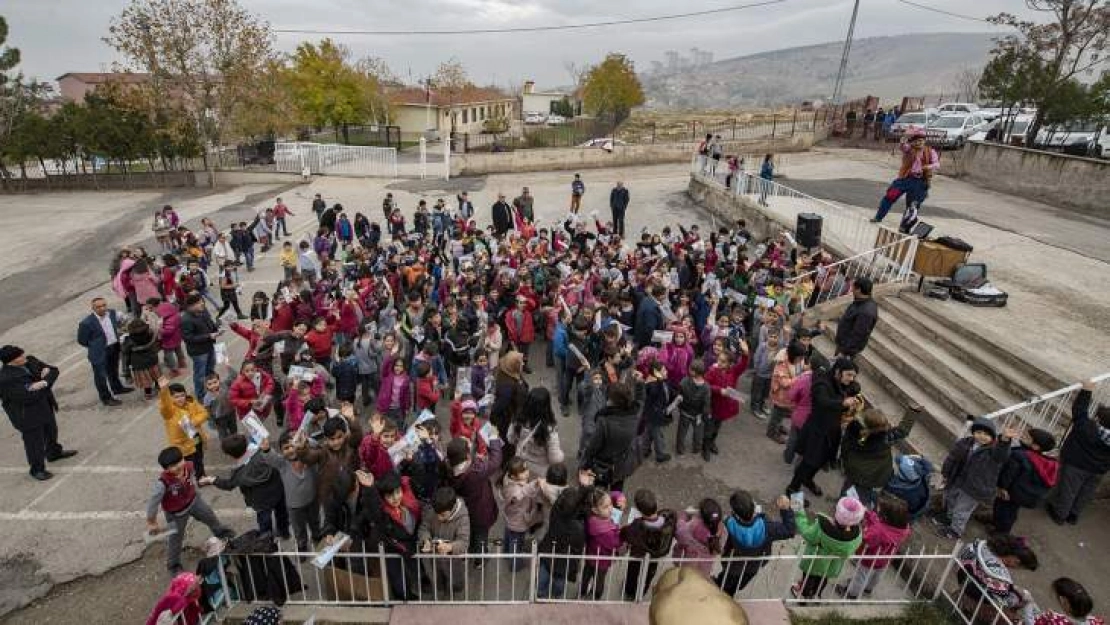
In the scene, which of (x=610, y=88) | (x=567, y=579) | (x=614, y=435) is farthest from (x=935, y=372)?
(x=610, y=88)

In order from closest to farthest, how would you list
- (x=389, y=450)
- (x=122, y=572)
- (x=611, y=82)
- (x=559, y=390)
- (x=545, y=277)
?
(x=389, y=450) < (x=122, y=572) < (x=559, y=390) < (x=545, y=277) < (x=611, y=82)

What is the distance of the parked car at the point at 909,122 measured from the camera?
27469 mm

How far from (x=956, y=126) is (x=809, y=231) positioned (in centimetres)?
1985

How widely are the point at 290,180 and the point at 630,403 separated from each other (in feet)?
87.9

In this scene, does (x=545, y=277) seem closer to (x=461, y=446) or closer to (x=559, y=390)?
(x=559, y=390)

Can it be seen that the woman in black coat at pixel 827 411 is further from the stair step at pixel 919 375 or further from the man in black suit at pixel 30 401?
the man in black suit at pixel 30 401

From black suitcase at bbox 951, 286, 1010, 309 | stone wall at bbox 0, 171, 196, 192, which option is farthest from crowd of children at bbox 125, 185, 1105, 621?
stone wall at bbox 0, 171, 196, 192

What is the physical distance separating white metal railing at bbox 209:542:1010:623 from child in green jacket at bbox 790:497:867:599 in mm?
26

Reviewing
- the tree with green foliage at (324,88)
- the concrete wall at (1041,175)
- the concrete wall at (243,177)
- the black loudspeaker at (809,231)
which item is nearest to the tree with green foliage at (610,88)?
the tree with green foliage at (324,88)

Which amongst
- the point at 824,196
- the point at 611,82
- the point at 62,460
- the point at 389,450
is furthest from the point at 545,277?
the point at 611,82

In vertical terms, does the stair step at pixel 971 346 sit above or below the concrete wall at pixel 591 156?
below

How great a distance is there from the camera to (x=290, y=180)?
27.7 m

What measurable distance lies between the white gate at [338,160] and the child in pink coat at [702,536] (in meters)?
25.8

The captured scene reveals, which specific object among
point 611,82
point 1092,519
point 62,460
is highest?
point 611,82
